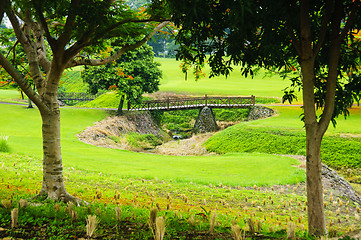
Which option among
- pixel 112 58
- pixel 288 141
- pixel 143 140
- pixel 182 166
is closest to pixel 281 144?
pixel 288 141

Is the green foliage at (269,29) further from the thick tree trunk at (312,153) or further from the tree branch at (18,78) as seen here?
the tree branch at (18,78)

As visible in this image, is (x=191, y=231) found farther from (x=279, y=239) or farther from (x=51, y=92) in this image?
(x=51, y=92)

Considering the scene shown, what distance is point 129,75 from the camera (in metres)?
35.0

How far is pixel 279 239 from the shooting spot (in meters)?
4.89

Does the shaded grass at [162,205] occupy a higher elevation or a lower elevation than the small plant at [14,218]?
lower

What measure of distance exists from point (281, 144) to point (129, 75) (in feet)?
58.8

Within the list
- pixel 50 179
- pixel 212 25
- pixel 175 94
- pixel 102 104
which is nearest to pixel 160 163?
pixel 50 179

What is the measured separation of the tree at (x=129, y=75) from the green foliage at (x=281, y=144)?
10463mm

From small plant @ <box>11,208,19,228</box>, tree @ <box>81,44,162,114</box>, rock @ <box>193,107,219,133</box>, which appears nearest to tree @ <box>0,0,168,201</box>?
small plant @ <box>11,208,19,228</box>

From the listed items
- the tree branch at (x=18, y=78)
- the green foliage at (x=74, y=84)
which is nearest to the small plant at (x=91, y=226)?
the tree branch at (x=18, y=78)

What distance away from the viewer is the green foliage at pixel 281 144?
22.9 m

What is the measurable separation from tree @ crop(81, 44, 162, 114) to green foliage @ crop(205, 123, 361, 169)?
10463 mm

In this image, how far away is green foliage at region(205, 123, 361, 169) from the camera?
901 inches

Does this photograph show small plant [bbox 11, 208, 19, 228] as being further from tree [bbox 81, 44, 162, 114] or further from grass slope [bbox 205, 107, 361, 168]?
tree [bbox 81, 44, 162, 114]
